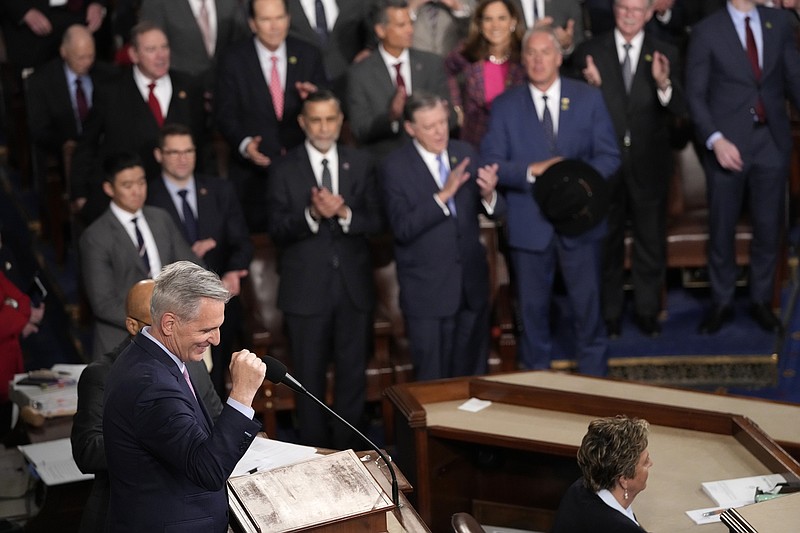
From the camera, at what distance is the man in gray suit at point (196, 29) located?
616 centimetres

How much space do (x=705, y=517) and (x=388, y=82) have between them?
308cm

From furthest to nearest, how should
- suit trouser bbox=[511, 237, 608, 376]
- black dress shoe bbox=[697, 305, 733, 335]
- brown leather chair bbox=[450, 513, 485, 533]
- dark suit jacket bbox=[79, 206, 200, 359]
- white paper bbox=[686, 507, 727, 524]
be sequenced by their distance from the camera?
black dress shoe bbox=[697, 305, 733, 335]
suit trouser bbox=[511, 237, 608, 376]
dark suit jacket bbox=[79, 206, 200, 359]
white paper bbox=[686, 507, 727, 524]
brown leather chair bbox=[450, 513, 485, 533]

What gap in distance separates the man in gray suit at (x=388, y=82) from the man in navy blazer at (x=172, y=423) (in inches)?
127

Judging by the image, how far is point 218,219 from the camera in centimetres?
537

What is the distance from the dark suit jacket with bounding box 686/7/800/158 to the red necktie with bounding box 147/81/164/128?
257cm

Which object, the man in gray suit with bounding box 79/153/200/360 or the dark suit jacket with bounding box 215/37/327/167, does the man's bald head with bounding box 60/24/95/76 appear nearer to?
the dark suit jacket with bounding box 215/37/327/167

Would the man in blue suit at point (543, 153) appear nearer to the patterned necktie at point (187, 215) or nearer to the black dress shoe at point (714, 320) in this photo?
the black dress shoe at point (714, 320)

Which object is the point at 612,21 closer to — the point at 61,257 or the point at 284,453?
the point at 61,257

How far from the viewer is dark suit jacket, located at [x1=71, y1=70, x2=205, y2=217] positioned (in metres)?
5.75

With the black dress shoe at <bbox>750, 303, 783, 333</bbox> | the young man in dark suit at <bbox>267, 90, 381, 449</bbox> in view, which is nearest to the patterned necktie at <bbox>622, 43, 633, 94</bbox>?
the black dress shoe at <bbox>750, 303, 783, 333</bbox>

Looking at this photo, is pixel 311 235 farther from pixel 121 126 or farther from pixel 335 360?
pixel 121 126

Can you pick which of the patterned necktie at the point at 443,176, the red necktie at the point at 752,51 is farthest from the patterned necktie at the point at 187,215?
the red necktie at the point at 752,51

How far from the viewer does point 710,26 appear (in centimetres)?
601

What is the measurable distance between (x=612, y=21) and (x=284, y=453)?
4.01 m
